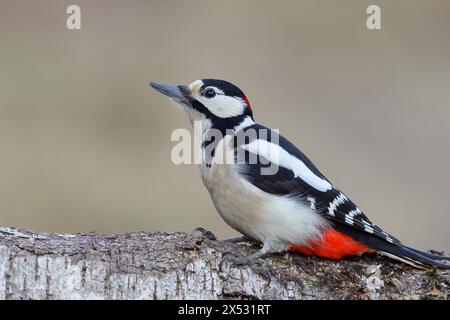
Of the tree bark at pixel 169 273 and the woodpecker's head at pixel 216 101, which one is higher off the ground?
the woodpecker's head at pixel 216 101

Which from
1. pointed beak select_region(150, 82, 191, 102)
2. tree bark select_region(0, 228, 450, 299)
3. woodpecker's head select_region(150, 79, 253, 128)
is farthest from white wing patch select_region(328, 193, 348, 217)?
pointed beak select_region(150, 82, 191, 102)

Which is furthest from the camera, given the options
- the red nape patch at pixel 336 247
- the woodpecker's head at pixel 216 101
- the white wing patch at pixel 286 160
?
the woodpecker's head at pixel 216 101

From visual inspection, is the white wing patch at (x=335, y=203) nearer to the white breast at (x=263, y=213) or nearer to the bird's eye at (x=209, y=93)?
the white breast at (x=263, y=213)

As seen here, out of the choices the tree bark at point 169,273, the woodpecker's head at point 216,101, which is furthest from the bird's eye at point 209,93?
the tree bark at point 169,273

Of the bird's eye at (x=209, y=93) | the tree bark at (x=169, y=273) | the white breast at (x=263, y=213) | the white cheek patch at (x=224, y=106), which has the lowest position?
the tree bark at (x=169, y=273)

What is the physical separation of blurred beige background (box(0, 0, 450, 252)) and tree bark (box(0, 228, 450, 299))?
3.69 m

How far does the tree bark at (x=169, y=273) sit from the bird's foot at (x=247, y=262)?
2 cm

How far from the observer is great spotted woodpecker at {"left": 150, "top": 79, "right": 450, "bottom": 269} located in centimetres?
398

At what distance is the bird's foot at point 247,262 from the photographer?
368 centimetres

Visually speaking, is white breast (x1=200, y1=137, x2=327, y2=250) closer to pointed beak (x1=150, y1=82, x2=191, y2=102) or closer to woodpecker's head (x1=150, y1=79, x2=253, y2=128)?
woodpecker's head (x1=150, y1=79, x2=253, y2=128)

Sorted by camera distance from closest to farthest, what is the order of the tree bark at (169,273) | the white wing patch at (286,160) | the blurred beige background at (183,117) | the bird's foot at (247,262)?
1. the tree bark at (169,273)
2. the bird's foot at (247,262)
3. the white wing patch at (286,160)
4. the blurred beige background at (183,117)

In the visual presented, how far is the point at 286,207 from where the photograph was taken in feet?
13.4

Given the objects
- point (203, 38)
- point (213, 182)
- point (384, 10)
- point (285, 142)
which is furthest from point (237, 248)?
point (384, 10)
